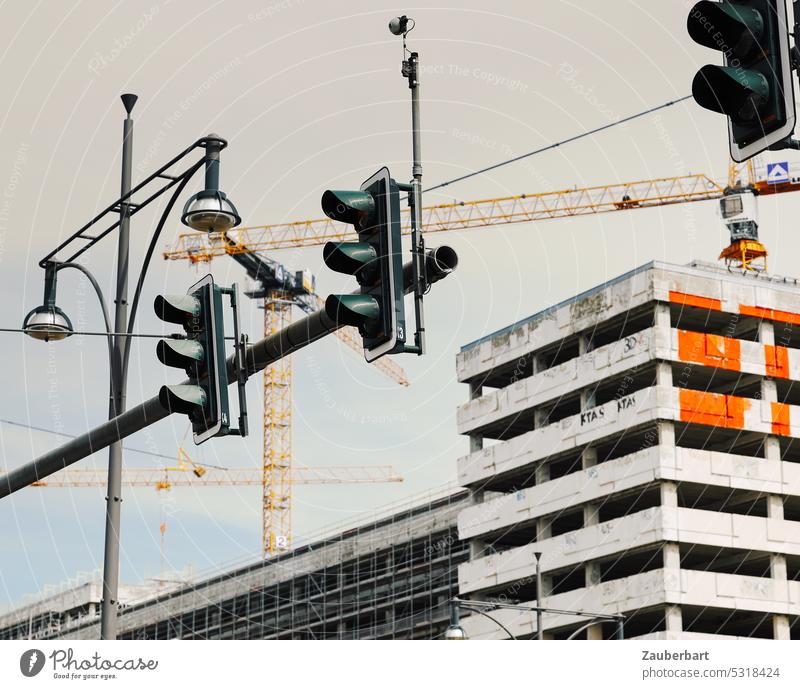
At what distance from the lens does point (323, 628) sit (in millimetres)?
95562

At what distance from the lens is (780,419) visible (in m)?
70.5

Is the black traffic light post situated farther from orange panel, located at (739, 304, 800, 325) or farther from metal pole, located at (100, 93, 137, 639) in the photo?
orange panel, located at (739, 304, 800, 325)

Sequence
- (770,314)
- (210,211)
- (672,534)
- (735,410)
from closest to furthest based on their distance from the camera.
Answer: (210,211)
(672,534)
(735,410)
(770,314)

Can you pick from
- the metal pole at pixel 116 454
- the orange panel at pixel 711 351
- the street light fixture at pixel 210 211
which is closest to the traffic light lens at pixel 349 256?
the street light fixture at pixel 210 211

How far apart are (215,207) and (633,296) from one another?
59.5 metres

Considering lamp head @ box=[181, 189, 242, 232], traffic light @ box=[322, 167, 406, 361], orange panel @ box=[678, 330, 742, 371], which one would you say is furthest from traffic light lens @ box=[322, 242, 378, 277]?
orange panel @ box=[678, 330, 742, 371]

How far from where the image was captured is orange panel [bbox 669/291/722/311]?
Answer: 233 feet

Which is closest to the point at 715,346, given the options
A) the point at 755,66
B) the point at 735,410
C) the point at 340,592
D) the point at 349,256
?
the point at 735,410

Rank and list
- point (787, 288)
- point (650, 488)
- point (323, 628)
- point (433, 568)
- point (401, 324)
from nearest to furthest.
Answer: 1. point (401, 324)
2. point (650, 488)
3. point (787, 288)
4. point (433, 568)
5. point (323, 628)

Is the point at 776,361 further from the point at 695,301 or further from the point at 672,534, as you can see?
the point at 672,534

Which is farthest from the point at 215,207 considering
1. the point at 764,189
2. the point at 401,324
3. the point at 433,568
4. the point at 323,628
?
the point at 764,189

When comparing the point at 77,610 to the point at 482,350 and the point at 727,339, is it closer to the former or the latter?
the point at 482,350

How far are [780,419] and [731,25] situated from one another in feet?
216

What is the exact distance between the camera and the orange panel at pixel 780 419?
70.3 meters
